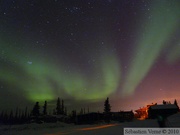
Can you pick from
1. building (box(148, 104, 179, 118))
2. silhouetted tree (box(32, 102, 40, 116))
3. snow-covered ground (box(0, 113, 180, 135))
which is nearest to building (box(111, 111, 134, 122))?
silhouetted tree (box(32, 102, 40, 116))

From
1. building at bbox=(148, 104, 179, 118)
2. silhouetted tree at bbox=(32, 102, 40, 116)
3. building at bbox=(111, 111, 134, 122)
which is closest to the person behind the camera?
building at bbox=(148, 104, 179, 118)

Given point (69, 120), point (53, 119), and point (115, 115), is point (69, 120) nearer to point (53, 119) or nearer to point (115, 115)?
point (53, 119)

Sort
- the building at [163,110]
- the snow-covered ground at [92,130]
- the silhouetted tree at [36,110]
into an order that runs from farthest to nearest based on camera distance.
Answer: the silhouetted tree at [36,110] → the snow-covered ground at [92,130] → the building at [163,110]

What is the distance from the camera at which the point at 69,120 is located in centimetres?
7881

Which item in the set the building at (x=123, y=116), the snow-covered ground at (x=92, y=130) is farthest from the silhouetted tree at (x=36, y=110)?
the snow-covered ground at (x=92, y=130)

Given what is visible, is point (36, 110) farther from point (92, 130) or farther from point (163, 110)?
point (163, 110)

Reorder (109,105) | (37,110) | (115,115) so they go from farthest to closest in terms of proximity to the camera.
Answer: (109,105), (37,110), (115,115)

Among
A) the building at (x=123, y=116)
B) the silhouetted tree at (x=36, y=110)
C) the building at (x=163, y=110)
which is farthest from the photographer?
the silhouetted tree at (x=36, y=110)

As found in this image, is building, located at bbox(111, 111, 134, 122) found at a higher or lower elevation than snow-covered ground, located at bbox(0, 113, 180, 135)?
higher

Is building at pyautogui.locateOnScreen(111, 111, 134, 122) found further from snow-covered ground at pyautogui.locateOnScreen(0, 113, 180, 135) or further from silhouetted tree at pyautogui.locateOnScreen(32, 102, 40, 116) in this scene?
snow-covered ground at pyautogui.locateOnScreen(0, 113, 180, 135)

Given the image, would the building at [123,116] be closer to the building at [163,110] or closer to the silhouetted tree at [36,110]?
the silhouetted tree at [36,110]

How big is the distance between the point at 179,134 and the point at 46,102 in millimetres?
84861

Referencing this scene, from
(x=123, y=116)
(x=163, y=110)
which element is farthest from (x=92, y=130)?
(x=123, y=116)

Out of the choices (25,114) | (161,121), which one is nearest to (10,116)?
(25,114)
